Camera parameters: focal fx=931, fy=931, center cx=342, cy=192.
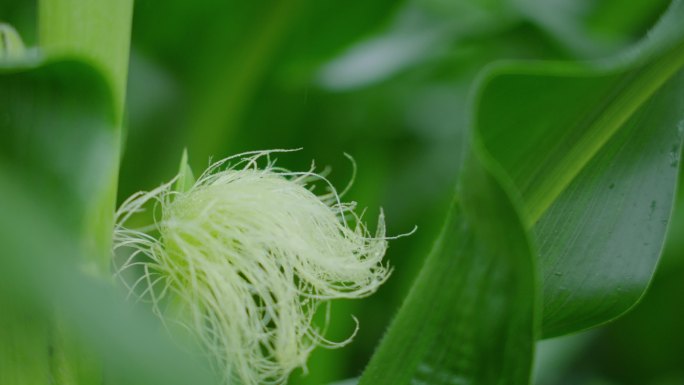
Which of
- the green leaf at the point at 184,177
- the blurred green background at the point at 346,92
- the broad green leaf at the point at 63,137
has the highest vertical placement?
the broad green leaf at the point at 63,137

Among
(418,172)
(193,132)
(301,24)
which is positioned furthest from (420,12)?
(193,132)

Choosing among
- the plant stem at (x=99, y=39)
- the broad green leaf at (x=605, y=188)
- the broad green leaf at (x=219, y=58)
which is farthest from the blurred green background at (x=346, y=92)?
the plant stem at (x=99, y=39)

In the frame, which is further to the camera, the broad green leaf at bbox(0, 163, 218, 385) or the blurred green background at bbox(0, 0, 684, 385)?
the blurred green background at bbox(0, 0, 684, 385)

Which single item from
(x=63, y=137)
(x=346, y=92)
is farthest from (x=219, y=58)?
(x=63, y=137)

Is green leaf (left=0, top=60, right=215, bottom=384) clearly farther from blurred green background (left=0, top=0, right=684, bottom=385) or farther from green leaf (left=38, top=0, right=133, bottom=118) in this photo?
blurred green background (left=0, top=0, right=684, bottom=385)

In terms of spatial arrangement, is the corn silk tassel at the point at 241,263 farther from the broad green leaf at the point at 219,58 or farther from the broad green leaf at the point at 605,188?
the broad green leaf at the point at 219,58

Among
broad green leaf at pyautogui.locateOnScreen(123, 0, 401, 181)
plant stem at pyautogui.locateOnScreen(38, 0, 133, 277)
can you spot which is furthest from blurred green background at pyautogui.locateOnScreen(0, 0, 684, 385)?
plant stem at pyautogui.locateOnScreen(38, 0, 133, 277)
